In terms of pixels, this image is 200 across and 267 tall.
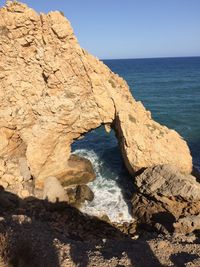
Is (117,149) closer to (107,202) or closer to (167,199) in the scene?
(107,202)

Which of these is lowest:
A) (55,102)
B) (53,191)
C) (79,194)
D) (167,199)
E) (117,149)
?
(79,194)

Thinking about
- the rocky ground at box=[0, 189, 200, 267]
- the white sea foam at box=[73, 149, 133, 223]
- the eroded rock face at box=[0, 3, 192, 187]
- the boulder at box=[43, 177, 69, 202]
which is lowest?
the white sea foam at box=[73, 149, 133, 223]

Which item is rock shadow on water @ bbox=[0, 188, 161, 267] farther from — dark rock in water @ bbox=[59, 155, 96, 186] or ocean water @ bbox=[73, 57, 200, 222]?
dark rock in water @ bbox=[59, 155, 96, 186]

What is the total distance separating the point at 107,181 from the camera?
98.8 feet

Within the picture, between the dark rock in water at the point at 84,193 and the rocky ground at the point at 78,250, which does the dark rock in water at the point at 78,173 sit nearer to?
the dark rock in water at the point at 84,193

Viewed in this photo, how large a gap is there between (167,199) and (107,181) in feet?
24.2

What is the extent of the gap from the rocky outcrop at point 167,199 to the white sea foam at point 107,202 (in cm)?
114

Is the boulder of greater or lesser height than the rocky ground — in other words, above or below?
below

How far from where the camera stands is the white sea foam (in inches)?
1001

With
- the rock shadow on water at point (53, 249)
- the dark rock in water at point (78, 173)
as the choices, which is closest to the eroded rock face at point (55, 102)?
the dark rock in water at point (78, 173)

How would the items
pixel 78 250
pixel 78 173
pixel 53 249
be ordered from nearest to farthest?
pixel 53 249
pixel 78 250
pixel 78 173

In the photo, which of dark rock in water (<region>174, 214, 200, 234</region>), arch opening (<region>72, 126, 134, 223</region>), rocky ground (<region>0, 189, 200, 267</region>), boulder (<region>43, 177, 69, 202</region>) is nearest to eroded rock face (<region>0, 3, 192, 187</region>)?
boulder (<region>43, 177, 69, 202</region>)

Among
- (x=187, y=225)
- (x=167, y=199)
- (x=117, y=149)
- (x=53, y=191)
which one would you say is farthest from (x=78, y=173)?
(x=187, y=225)

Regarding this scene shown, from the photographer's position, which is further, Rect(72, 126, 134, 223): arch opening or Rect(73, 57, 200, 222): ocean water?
Rect(73, 57, 200, 222): ocean water
